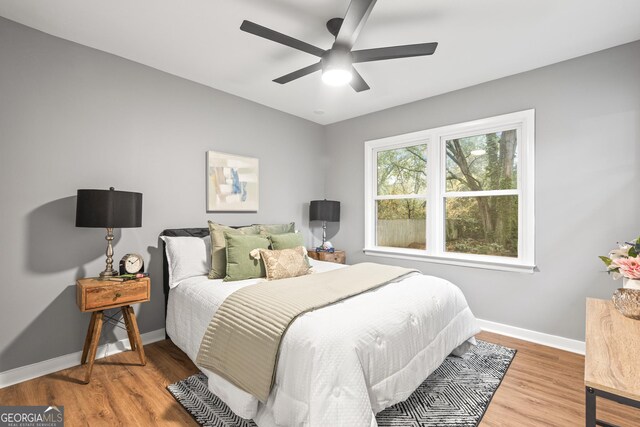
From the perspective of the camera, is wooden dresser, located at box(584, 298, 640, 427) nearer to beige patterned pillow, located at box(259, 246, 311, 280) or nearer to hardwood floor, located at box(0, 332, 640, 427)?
hardwood floor, located at box(0, 332, 640, 427)

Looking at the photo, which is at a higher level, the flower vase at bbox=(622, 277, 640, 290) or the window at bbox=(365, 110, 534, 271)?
the window at bbox=(365, 110, 534, 271)

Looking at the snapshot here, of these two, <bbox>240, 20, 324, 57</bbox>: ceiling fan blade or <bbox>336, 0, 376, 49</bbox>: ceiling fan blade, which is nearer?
<bbox>336, 0, 376, 49</bbox>: ceiling fan blade

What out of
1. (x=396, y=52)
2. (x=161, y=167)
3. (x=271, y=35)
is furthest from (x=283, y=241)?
(x=396, y=52)

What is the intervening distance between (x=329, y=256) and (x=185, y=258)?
1970 millimetres

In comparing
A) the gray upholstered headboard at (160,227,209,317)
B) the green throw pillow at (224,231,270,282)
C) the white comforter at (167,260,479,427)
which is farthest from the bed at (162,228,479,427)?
the gray upholstered headboard at (160,227,209,317)

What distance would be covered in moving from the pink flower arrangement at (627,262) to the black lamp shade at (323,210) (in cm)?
308

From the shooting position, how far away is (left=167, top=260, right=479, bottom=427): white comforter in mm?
1463

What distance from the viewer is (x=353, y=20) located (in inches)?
70.7

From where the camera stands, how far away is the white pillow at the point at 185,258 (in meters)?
2.75

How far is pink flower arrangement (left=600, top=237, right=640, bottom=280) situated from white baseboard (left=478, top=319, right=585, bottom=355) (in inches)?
66.1

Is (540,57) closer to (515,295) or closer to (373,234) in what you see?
(515,295)

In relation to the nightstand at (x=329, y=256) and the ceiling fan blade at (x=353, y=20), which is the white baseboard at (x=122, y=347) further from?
the ceiling fan blade at (x=353, y=20)

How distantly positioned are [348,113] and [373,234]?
5.70ft

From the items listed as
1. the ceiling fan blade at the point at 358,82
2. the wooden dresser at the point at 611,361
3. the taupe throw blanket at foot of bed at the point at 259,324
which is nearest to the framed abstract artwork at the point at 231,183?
the taupe throw blanket at foot of bed at the point at 259,324
